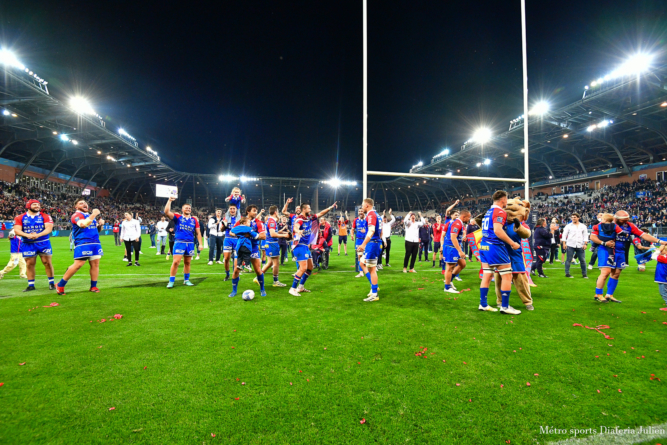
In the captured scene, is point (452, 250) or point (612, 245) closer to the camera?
point (612, 245)

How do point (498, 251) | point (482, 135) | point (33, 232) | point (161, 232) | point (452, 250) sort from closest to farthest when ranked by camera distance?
point (498, 251)
point (33, 232)
point (452, 250)
point (161, 232)
point (482, 135)

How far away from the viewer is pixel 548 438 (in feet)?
7.47

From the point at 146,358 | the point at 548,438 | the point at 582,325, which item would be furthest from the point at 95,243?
the point at 582,325

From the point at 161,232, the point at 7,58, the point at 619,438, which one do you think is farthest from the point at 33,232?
the point at 7,58

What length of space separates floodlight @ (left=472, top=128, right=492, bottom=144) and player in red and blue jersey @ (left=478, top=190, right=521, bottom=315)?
1164 inches

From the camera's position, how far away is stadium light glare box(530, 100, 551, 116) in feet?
87.8

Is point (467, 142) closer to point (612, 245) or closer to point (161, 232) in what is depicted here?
point (612, 245)

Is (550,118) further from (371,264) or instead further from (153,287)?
(153,287)

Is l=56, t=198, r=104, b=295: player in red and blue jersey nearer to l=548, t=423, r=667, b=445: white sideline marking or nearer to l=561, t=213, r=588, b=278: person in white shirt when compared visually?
l=548, t=423, r=667, b=445: white sideline marking

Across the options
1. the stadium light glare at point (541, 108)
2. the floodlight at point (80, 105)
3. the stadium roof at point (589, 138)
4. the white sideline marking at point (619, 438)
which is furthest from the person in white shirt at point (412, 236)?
the floodlight at point (80, 105)

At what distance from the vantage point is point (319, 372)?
3215mm

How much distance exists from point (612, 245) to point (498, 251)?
9.62 feet

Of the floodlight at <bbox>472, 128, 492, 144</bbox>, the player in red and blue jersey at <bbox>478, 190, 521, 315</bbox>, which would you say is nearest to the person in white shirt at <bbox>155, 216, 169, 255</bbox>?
the player in red and blue jersey at <bbox>478, 190, 521, 315</bbox>

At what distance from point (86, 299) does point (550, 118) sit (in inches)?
1439
